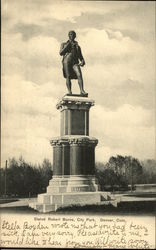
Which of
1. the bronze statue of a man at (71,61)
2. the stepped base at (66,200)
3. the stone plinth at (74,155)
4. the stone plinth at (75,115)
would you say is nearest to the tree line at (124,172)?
the stone plinth at (74,155)

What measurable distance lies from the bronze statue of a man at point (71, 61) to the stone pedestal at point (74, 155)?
0.57 m

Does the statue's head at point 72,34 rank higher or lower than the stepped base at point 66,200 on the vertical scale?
higher

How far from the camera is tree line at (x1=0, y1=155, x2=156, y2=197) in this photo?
1271 centimetres

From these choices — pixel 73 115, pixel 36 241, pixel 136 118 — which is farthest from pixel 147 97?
pixel 36 241

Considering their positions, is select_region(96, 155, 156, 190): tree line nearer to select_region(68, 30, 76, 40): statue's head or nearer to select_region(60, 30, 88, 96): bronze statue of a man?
select_region(60, 30, 88, 96): bronze statue of a man

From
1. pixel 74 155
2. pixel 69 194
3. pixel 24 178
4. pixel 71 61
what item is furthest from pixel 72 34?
pixel 69 194

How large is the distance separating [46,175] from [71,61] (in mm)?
3988

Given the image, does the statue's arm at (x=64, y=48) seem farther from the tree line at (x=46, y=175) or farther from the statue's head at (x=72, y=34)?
the tree line at (x=46, y=175)

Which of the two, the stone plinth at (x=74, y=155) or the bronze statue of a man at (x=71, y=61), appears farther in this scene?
the bronze statue of a man at (x=71, y=61)

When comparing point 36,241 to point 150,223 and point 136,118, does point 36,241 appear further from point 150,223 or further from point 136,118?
point 136,118

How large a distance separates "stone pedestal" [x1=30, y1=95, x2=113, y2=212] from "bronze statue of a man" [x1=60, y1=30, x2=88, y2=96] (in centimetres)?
57

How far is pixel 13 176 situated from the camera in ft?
43.7

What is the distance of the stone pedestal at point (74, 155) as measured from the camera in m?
12.7

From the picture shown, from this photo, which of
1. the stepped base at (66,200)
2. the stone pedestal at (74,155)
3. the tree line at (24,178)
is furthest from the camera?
the tree line at (24,178)
